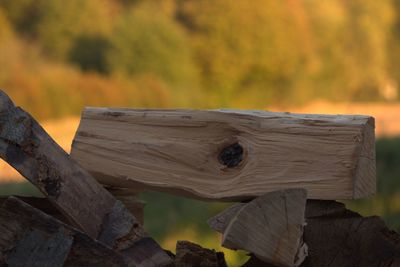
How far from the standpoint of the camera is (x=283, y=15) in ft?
111

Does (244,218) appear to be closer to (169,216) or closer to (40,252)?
(40,252)

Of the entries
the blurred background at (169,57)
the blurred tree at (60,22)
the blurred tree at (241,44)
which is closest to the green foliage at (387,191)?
the blurred background at (169,57)

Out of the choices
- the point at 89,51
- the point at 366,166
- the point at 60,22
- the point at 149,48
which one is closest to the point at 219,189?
the point at 366,166

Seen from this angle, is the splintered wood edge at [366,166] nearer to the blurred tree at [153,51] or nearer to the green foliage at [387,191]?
the green foliage at [387,191]

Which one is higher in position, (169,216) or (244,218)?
(169,216)

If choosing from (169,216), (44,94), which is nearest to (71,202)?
(169,216)

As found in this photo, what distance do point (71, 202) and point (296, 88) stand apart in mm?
34874

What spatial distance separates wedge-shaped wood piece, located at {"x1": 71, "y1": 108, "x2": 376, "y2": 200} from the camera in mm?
2248

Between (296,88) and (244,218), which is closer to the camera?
(244,218)

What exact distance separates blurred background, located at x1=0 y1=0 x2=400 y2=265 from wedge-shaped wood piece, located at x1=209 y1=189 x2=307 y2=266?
1516cm

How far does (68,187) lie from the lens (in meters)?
2.20

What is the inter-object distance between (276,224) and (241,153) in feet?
0.87

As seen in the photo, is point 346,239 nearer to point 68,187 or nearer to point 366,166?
point 366,166

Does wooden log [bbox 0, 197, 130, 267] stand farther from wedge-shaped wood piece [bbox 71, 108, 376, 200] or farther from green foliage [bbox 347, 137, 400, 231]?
green foliage [bbox 347, 137, 400, 231]
